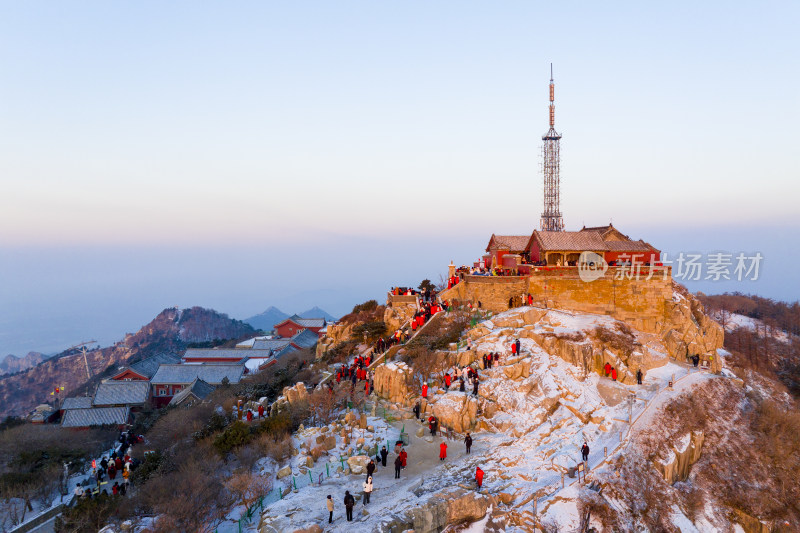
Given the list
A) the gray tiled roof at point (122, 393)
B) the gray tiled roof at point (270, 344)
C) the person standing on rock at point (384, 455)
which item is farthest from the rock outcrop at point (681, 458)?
the gray tiled roof at point (270, 344)

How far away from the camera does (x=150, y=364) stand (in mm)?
56969

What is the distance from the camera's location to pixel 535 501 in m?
15.7

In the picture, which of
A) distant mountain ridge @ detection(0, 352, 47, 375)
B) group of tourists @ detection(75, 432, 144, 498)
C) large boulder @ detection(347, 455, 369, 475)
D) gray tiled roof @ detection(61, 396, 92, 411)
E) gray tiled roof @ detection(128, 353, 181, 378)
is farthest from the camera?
distant mountain ridge @ detection(0, 352, 47, 375)

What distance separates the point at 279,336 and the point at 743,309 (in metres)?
79.9

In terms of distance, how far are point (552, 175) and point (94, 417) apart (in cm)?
4658

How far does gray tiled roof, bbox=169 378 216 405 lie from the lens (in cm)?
4375

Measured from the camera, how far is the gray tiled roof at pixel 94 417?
3884 cm

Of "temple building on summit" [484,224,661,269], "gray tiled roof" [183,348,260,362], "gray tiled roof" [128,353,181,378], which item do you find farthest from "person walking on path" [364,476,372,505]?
"gray tiled roof" [128,353,181,378]

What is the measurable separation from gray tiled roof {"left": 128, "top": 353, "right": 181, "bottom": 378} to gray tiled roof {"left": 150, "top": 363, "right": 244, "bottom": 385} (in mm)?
4474

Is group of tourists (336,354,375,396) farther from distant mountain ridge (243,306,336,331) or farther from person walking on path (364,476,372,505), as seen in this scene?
distant mountain ridge (243,306,336,331)

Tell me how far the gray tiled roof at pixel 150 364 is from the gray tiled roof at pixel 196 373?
4.47m

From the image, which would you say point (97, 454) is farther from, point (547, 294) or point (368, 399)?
point (547, 294)

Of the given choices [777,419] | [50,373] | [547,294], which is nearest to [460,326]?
[547,294]

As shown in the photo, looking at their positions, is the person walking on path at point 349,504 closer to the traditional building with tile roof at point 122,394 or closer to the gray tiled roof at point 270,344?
the traditional building with tile roof at point 122,394
